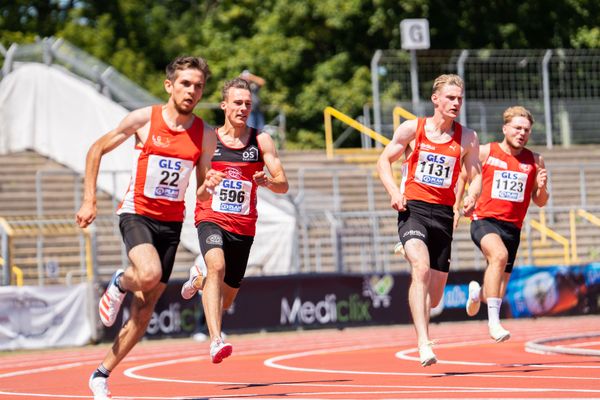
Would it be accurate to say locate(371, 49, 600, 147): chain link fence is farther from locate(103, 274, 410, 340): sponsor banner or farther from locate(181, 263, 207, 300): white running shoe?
locate(181, 263, 207, 300): white running shoe

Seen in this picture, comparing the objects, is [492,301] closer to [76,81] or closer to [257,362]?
[257,362]

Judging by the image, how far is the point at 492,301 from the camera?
48.1ft

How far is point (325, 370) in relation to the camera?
46.4ft

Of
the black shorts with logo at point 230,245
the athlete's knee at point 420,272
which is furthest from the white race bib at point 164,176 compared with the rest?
the athlete's knee at point 420,272

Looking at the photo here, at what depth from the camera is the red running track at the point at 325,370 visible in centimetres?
1123

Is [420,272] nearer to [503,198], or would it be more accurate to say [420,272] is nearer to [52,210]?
[503,198]

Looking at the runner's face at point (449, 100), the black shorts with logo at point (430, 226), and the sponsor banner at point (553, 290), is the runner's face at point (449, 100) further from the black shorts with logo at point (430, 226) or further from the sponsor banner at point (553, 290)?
the sponsor banner at point (553, 290)

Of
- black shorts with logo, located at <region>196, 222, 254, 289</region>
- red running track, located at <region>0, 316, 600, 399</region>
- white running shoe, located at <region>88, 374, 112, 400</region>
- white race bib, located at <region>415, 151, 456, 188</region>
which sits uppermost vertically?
white race bib, located at <region>415, 151, 456, 188</region>

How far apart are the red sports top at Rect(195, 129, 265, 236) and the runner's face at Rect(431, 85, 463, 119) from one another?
5.60 feet

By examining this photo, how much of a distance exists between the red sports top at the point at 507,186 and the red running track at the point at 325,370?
4.96 feet

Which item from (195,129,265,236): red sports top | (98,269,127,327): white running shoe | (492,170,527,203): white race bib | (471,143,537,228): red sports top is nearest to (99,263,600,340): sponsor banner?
(471,143,537,228): red sports top

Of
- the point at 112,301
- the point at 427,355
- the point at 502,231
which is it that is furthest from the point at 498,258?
the point at 112,301

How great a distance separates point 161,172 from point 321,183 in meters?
19.8

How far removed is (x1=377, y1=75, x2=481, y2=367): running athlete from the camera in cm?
1314
